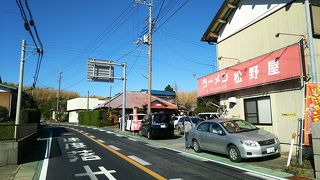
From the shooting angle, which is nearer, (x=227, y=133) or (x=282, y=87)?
(x=227, y=133)

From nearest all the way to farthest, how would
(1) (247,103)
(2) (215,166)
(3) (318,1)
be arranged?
(2) (215,166) < (3) (318,1) < (1) (247,103)

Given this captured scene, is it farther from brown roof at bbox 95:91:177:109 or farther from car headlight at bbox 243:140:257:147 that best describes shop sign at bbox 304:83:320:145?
brown roof at bbox 95:91:177:109

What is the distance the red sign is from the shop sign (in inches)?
33.7

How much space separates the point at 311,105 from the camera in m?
10.4

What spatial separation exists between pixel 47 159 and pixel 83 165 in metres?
2.66

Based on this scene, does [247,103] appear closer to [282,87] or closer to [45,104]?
[282,87]

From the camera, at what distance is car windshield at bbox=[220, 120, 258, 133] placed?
12055 mm

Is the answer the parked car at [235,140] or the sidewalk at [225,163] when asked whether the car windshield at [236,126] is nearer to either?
the parked car at [235,140]

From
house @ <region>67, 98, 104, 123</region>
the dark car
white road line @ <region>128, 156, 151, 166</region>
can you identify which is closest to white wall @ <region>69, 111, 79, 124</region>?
house @ <region>67, 98, 104, 123</region>

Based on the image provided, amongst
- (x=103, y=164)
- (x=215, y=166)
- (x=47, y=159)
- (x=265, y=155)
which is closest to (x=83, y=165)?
(x=103, y=164)

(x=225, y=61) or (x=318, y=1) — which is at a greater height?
(x=318, y=1)

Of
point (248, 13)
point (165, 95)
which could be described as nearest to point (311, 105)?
point (248, 13)

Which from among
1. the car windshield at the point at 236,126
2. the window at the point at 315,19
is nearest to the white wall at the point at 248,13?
the window at the point at 315,19

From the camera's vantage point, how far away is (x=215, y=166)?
10266 mm
